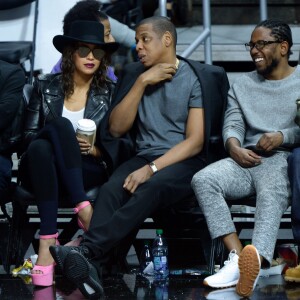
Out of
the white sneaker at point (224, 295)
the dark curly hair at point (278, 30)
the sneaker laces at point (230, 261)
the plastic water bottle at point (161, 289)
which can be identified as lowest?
the plastic water bottle at point (161, 289)

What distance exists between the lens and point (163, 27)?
7.70 meters

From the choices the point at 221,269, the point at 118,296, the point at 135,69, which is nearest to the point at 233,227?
the point at 221,269

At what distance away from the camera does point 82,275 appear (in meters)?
6.81

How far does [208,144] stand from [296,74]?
69cm

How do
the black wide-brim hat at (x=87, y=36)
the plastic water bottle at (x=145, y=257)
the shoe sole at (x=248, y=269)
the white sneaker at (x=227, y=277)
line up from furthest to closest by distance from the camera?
the black wide-brim hat at (x=87, y=36) → the plastic water bottle at (x=145, y=257) → the white sneaker at (x=227, y=277) → the shoe sole at (x=248, y=269)

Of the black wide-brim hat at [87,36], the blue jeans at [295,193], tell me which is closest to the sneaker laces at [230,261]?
the blue jeans at [295,193]

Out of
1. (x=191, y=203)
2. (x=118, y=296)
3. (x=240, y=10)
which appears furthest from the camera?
(x=240, y=10)

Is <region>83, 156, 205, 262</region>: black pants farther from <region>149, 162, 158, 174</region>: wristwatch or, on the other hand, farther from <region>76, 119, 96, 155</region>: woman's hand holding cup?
<region>76, 119, 96, 155</region>: woman's hand holding cup

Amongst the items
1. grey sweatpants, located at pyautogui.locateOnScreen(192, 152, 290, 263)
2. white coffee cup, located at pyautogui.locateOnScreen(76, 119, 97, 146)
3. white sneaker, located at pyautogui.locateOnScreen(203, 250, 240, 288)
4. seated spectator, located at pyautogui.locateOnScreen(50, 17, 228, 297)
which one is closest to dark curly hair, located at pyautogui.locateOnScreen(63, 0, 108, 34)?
seated spectator, located at pyautogui.locateOnScreen(50, 17, 228, 297)

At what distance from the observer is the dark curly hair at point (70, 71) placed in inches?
306

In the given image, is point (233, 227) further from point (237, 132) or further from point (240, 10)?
point (240, 10)

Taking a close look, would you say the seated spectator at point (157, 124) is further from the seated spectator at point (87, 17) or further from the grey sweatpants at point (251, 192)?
the seated spectator at point (87, 17)

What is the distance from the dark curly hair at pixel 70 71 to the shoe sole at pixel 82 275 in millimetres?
1318

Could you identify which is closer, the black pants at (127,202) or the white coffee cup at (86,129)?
the black pants at (127,202)
